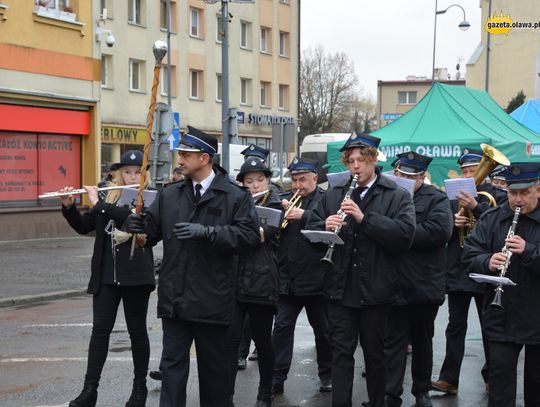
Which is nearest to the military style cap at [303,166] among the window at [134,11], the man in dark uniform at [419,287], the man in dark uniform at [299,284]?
the man in dark uniform at [299,284]

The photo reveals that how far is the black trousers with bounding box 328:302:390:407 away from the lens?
21.1 ft

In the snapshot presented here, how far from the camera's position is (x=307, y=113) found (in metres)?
75.1

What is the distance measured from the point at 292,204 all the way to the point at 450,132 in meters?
11.5

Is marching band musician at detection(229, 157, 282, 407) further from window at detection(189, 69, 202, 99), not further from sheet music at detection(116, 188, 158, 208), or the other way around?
window at detection(189, 69, 202, 99)

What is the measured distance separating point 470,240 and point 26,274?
40.4 ft

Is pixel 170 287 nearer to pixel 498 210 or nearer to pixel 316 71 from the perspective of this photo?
pixel 498 210

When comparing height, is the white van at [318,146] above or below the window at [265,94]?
below

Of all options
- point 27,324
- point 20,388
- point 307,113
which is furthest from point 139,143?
point 307,113

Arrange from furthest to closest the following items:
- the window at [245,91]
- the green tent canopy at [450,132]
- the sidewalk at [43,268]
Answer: the window at [245,91] < the green tent canopy at [450,132] < the sidewalk at [43,268]

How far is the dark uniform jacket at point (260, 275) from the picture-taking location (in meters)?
7.07

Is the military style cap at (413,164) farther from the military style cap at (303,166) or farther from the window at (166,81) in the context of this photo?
the window at (166,81)

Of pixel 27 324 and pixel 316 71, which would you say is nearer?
pixel 27 324

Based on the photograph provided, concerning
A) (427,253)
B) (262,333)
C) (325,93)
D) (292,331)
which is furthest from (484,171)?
(325,93)

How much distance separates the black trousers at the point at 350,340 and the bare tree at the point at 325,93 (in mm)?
68169
